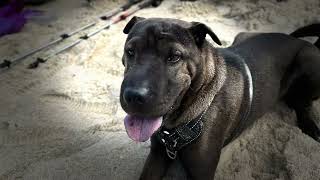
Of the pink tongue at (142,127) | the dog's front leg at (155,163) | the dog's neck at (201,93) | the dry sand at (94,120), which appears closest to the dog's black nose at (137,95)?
the pink tongue at (142,127)

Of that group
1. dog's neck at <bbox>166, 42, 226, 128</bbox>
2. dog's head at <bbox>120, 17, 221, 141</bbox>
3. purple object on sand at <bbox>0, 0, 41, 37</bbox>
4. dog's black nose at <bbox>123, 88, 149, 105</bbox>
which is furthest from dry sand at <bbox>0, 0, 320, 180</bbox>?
dog's black nose at <bbox>123, 88, 149, 105</bbox>

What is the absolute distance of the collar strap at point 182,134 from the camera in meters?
2.53

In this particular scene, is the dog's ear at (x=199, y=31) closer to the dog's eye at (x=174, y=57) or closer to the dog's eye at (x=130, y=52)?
the dog's eye at (x=174, y=57)

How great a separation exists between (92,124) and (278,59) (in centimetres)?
138

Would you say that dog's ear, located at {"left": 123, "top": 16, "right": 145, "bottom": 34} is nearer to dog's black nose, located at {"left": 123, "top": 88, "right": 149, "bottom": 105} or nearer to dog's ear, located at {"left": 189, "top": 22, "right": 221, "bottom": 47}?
dog's ear, located at {"left": 189, "top": 22, "right": 221, "bottom": 47}

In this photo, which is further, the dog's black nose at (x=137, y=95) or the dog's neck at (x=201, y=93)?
the dog's neck at (x=201, y=93)

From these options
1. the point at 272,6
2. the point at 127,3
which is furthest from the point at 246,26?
the point at 127,3

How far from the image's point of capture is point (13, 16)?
4.59 meters

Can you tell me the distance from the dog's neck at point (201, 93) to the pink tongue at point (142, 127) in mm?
212

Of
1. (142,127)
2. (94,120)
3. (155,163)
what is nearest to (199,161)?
(155,163)

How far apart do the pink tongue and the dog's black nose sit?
17 centimetres

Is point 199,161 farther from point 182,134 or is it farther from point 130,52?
point 130,52

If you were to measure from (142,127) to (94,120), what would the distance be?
3.49 feet

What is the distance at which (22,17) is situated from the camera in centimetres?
461
